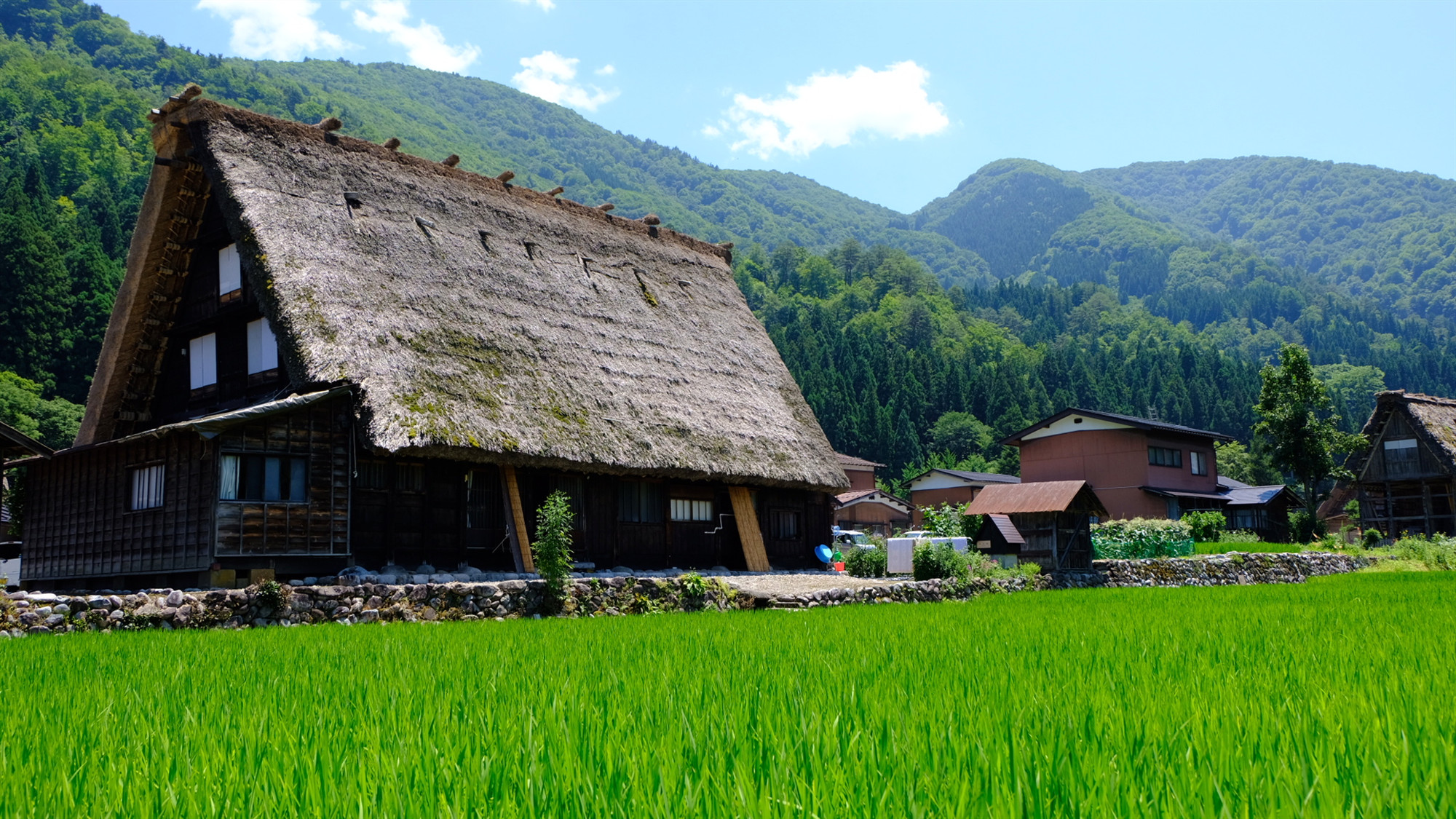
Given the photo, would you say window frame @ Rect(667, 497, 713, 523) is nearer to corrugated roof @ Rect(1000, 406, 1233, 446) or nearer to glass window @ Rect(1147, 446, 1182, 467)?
corrugated roof @ Rect(1000, 406, 1233, 446)

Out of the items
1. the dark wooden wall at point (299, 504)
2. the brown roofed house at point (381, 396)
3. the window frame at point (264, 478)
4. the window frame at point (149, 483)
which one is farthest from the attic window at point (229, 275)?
the window frame at point (264, 478)

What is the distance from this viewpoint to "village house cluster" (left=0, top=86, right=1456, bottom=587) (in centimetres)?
1352

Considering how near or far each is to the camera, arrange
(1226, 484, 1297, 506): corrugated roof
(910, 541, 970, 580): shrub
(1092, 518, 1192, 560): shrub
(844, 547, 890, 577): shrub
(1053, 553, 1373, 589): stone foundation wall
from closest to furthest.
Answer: (910, 541, 970, 580): shrub, (1053, 553, 1373, 589): stone foundation wall, (844, 547, 890, 577): shrub, (1092, 518, 1192, 560): shrub, (1226, 484, 1297, 506): corrugated roof

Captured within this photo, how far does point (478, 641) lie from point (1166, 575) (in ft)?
51.5

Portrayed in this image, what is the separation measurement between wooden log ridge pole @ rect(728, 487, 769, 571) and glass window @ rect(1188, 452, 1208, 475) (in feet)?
88.0

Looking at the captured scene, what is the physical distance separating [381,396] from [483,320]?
10.7 ft

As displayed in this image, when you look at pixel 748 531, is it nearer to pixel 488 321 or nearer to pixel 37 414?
pixel 488 321

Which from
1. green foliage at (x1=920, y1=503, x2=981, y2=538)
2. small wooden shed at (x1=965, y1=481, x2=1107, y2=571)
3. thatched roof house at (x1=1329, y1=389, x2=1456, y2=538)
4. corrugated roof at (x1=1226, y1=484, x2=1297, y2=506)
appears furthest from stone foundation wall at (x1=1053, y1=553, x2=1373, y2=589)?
corrugated roof at (x1=1226, y1=484, x2=1297, y2=506)

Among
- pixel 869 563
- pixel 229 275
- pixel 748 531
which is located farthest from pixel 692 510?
pixel 229 275

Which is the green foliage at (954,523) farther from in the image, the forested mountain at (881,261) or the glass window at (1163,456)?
the forested mountain at (881,261)

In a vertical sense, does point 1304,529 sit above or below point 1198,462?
below

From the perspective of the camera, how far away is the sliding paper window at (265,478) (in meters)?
13.0

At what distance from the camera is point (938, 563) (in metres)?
15.2

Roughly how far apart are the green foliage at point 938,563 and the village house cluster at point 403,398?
151 inches
